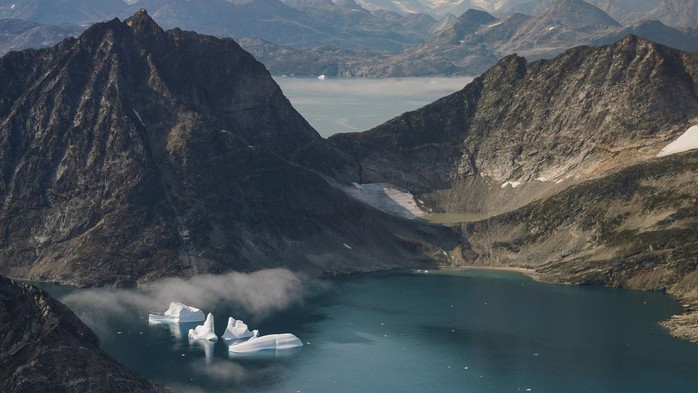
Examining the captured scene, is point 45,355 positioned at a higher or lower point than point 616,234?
higher

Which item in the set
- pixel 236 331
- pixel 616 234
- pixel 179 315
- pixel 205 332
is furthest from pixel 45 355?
pixel 616 234

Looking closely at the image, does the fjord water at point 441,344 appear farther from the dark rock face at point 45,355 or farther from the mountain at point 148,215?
the dark rock face at point 45,355

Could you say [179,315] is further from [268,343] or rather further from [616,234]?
[616,234]

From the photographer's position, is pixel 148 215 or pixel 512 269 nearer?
pixel 148 215

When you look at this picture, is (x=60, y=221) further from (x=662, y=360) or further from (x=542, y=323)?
(x=662, y=360)

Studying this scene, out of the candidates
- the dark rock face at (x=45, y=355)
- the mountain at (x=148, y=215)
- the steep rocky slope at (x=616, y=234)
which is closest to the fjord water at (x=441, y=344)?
the steep rocky slope at (x=616, y=234)

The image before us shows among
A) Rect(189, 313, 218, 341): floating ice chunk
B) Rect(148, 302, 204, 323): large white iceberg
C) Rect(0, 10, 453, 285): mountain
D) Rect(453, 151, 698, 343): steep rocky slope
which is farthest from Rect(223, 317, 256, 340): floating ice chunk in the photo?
Rect(453, 151, 698, 343): steep rocky slope

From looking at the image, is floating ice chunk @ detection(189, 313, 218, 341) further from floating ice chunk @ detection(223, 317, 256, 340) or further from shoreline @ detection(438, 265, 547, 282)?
shoreline @ detection(438, 265, 547, 282)
